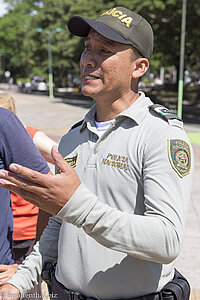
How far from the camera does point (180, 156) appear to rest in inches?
60.7

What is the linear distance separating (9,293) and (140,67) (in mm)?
1136

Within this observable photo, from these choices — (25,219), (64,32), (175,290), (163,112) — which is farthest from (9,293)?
(64,32)

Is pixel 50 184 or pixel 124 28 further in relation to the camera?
pixel 124 28

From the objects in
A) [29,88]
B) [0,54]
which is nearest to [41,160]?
[29,88]

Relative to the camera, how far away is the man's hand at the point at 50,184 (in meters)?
1.34

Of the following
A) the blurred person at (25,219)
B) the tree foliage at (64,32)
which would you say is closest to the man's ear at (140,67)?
the blurred person at (25,219)

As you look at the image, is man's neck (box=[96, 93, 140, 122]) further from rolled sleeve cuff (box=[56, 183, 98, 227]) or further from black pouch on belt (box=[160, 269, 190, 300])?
black pouch on belt (box=[160, 269, 190, 300])

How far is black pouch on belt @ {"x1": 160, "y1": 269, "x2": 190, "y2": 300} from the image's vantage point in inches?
67.7

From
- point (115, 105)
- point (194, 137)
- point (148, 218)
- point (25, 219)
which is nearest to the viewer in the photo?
point (148, 218)

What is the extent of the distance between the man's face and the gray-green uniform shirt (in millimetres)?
116

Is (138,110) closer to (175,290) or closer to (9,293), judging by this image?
(175,290)

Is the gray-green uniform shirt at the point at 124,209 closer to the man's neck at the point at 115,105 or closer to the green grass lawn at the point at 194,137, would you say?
the man's neck at the point at 115,105

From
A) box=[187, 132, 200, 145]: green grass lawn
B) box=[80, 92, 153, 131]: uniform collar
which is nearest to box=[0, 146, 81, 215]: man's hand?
box=[80, 92, 153, 131]: uniform collar

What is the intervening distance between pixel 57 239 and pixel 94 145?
1.74 feet
